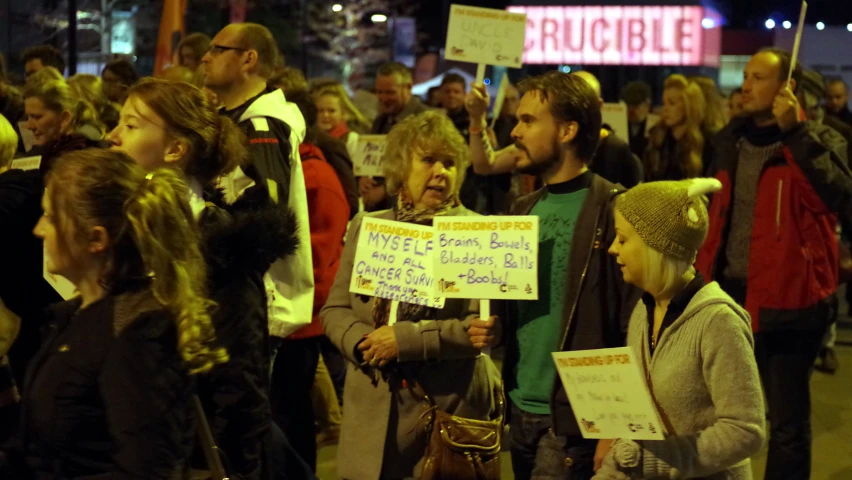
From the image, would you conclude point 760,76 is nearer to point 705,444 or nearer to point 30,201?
point 705,444

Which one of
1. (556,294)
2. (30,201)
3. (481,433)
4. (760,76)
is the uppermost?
(760,76)

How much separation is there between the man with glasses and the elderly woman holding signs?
513 mm

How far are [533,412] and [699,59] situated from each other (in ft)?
69.5

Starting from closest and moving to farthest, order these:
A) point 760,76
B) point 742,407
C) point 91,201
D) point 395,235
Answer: point 91,201, point 742,407, point 395,235, point 760,76

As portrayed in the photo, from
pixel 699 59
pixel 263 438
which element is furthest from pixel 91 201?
pixel 699 59

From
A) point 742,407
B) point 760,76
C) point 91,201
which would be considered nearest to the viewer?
point 91,201

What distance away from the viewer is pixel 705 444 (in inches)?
125

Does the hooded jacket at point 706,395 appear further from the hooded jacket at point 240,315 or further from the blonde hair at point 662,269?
the hooded jacket at point 240,315

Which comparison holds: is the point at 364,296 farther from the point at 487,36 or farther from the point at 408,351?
the point at 487,36

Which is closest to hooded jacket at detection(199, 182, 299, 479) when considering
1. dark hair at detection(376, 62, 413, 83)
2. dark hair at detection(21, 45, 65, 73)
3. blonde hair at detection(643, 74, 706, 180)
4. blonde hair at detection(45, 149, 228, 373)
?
blonde hair at detection(45, 149, 228, 373)

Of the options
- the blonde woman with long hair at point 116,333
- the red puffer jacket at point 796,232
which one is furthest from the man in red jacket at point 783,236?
the blonde woman with long hair at point 116,333

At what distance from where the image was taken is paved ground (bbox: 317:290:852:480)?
6574mm

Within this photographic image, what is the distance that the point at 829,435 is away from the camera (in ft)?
24.1

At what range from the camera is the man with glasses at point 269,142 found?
190 inches
